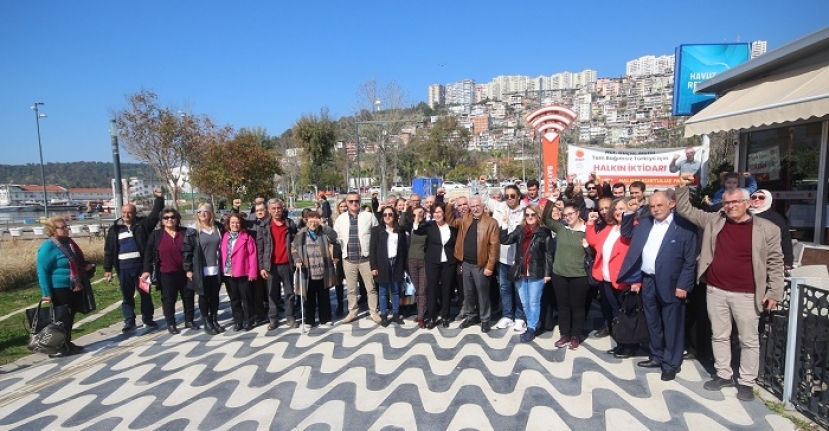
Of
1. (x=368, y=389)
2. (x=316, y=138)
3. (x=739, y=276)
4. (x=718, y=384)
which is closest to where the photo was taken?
(x=739, y=276)

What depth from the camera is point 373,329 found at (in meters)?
5.56

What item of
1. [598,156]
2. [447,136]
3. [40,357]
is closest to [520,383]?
[40,357]

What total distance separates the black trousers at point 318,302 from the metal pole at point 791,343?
4.68m

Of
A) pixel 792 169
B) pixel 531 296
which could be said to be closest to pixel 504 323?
pixel 531 296

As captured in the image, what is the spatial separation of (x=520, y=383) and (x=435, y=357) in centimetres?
100

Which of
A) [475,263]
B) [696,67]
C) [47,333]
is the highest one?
[696,67]

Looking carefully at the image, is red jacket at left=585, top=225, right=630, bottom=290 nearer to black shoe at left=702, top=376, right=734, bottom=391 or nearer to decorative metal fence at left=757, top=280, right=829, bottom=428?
black shoe at left=702, top=376, right=734, bottom=391

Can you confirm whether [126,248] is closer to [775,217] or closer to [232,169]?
[775,217]

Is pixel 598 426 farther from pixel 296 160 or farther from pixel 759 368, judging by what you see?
pixel 296 160

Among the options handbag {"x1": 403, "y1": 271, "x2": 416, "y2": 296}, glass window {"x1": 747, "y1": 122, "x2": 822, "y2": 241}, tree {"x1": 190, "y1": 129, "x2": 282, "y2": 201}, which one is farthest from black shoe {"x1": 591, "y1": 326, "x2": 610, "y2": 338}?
tree {"x1": 190, "y1": 129, "x2": 282, "y2": 201}

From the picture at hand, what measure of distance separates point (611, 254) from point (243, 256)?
4350 mm

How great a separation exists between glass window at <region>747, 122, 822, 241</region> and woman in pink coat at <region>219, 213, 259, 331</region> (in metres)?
7.38

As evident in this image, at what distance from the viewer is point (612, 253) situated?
14.5ft

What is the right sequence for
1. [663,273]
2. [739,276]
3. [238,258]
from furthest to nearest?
1. [238,258]
2. [663,273]
3. [739,276]
